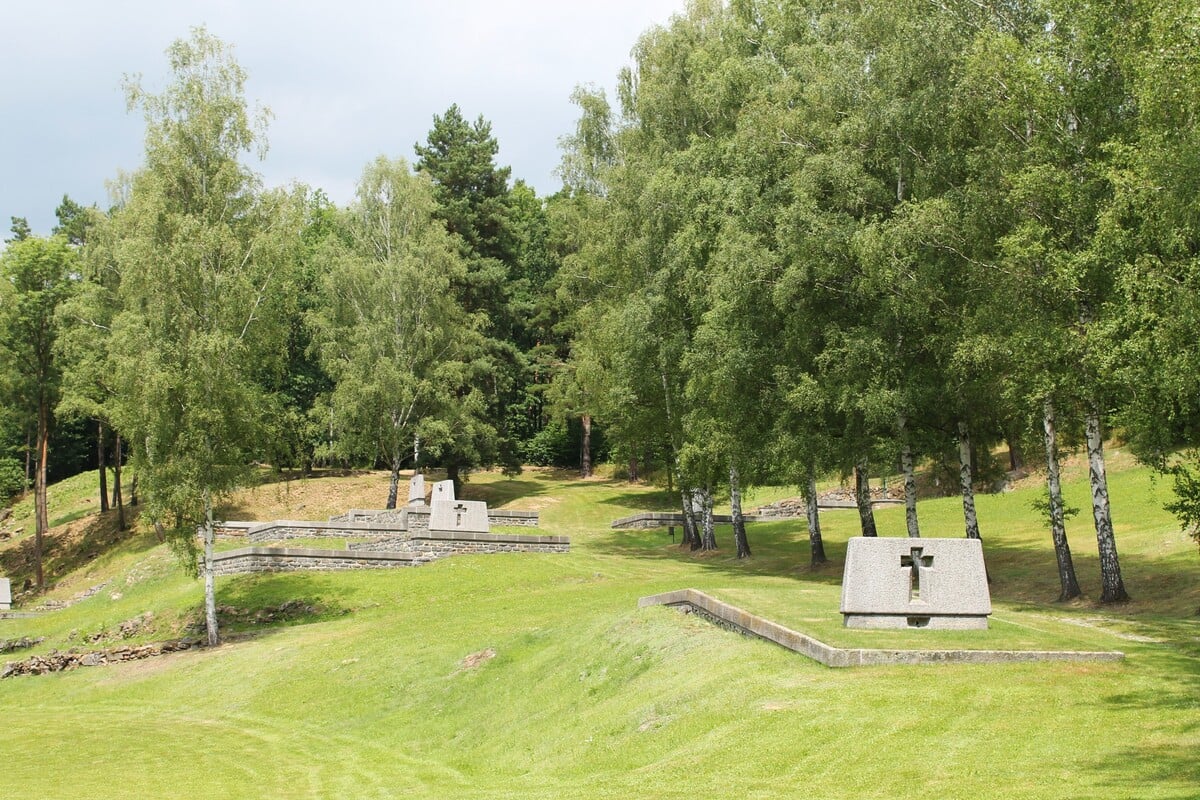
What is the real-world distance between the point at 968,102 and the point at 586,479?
151 feet

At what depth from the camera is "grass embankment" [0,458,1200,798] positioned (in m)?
10.5

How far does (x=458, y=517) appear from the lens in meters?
39.4

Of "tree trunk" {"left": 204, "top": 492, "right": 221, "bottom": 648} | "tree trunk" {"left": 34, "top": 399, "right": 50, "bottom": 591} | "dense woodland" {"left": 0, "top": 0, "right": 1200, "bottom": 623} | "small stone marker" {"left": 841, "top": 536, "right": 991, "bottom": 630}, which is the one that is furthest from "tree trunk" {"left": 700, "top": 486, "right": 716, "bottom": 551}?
"tree trunk" {"left": 34, "top": 399, "right": 50, "bottom": 591}

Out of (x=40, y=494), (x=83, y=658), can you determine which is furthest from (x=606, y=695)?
(x=40, y=494)

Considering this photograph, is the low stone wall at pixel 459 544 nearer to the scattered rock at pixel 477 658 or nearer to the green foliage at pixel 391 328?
the green foliage at pixel 391 328

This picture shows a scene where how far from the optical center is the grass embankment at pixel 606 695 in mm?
10492

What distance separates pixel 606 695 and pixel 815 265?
1531 centimetres

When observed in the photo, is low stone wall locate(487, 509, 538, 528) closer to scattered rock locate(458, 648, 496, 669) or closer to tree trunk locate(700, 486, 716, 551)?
tree trunk locate(700, 486, 716, 551)

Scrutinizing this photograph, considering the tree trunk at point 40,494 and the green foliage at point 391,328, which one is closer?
the tree trunk at point 40,494

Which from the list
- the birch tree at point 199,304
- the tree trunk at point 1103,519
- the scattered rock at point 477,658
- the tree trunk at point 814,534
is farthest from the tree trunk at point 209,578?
the tree trunk at point 1103,519

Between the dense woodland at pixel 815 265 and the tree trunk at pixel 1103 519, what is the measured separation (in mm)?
59

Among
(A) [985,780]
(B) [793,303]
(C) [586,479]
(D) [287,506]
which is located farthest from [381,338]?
(A) [985,780]

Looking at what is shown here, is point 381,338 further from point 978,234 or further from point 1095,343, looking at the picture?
point 1095,343

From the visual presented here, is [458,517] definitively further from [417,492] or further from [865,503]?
[865,503]
